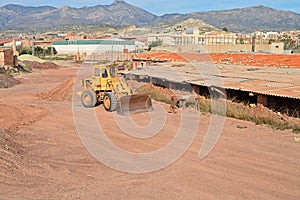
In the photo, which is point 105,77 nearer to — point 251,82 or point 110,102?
point 110,102

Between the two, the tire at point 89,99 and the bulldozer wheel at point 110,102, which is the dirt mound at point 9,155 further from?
the tire at point 89,99

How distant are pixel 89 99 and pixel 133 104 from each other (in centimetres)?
226

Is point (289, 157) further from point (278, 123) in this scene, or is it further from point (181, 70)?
point (181, 70)

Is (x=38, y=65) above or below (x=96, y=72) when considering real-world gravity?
below

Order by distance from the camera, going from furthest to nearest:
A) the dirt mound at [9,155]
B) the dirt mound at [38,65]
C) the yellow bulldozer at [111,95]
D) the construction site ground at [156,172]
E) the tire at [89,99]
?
the dirt mound at [38,65] < the tire at [89,99] < the yellow bulldozer at [111,95] < the dirt mound at [9,155] < the construction site ground at [156,172]

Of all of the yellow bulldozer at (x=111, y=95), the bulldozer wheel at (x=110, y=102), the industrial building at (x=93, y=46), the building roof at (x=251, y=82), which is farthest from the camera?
the industrial building at (x=93, y=46)

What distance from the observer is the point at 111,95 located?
15.9 m

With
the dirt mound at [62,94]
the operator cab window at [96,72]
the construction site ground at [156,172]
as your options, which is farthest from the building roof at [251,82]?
the dirt mound at [62,94]

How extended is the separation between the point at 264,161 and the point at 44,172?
16.1 ft

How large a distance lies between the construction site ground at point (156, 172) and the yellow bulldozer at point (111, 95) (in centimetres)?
150

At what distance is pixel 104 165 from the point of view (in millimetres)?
9375

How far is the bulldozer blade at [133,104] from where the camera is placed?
15469 mm

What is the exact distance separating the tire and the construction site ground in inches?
112

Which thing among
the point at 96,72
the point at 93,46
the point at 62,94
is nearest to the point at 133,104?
the point at 96,72
